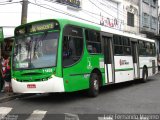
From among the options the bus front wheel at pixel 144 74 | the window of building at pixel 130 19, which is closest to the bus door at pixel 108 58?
the bus front wheel at pixel 144 74

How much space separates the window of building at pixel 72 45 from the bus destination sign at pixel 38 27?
47cm

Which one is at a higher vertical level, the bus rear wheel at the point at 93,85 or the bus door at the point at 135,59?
the bus door at the point at 135,59

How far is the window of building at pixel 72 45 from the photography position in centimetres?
1120

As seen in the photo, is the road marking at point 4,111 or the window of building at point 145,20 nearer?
the road marking at point 4,111

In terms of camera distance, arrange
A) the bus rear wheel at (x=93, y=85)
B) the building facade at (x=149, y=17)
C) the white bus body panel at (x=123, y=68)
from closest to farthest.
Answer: the bus rear wheel at (x=93, y=85) < the white bus body panel at (x=123, y=68) < the building facade at (x=149, y=17)

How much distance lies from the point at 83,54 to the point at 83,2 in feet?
51.7

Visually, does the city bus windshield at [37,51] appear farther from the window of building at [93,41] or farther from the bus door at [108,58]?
the bus door at [108,58]

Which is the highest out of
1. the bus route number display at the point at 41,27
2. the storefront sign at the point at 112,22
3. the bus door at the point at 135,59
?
the storefront sign at the point at 112,22

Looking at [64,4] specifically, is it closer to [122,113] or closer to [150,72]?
[150,72]

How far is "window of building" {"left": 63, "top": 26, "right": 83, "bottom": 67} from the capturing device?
36.8 feet

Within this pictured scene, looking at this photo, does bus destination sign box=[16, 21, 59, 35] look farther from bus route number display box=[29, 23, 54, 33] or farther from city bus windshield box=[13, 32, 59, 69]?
city bus windshield box=[13, 32, 59, 69]

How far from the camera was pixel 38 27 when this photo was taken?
1165cm

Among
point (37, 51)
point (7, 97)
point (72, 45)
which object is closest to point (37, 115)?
point (37, 51)

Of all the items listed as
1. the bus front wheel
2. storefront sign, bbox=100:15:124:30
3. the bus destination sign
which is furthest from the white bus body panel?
storefront sign, bbox=100:15:124:30
